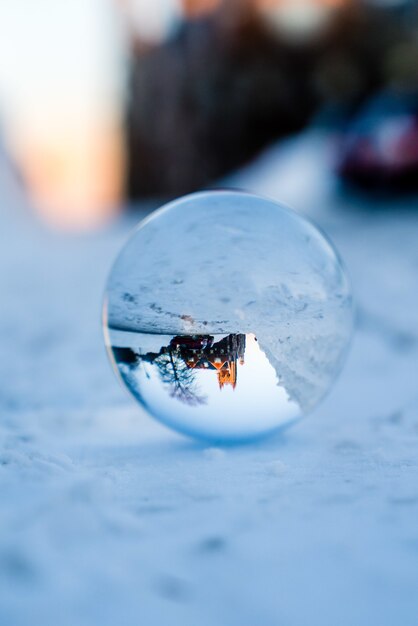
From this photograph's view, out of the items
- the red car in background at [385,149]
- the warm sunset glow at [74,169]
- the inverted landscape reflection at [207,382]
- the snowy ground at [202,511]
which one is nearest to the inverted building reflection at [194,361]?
the inverted landscape reflection at [207,382]

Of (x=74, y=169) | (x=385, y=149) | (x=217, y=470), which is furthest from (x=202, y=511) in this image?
(x=74, y=169)

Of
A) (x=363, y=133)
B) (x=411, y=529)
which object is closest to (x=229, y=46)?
(x=363, y=133)

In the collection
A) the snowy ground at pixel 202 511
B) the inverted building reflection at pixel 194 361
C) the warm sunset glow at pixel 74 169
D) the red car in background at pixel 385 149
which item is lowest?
the warm sunset glow at pixel 74 169

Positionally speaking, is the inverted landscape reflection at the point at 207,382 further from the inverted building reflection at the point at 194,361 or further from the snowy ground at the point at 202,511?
the snowy ground at the point at 202,511

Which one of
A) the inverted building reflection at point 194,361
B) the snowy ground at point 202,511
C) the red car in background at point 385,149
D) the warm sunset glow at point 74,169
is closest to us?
the snowy ground at point 202,511

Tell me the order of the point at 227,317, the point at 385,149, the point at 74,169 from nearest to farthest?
the point at 227,317
the point at 385,149
the point at 74,169

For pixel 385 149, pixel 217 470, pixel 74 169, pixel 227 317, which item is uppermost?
pixel 227 317

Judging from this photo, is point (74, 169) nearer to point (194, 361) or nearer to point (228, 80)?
point (228, 80)

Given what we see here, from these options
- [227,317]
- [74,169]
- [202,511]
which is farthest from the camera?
[74,169]
